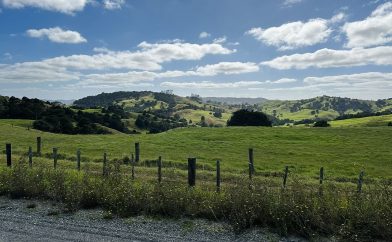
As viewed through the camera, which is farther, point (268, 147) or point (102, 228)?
point (268, 147)

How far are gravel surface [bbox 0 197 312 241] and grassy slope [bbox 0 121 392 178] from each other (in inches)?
906

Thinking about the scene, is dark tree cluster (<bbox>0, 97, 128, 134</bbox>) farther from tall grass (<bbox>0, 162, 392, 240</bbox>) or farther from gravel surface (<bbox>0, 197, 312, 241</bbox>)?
gravel surface (<bbox>0, 197, 312, 241</bbox>)

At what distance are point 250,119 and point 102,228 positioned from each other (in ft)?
322

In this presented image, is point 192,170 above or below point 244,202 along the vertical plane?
above

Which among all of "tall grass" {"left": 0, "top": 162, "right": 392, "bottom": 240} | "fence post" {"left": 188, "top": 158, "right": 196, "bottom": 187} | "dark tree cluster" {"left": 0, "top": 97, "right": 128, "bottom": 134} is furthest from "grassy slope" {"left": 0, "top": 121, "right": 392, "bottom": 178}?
"dark tree cluster" {"left": 0, "top": 97, "right": 128, "bottom": 134}

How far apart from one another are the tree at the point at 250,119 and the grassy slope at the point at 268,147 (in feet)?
121

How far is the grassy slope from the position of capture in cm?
4065

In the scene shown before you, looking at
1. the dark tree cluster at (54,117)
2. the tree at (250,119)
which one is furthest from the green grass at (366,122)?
the dark tree cluster at (54,117)

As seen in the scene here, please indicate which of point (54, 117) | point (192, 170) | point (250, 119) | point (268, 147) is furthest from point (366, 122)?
point (192, 170)

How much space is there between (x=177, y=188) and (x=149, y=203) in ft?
3.68

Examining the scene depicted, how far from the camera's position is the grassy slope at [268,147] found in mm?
40650

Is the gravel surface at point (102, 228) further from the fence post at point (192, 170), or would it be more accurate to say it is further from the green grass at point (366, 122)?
the green grass at point (366, 122)

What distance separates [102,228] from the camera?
11.5 meters

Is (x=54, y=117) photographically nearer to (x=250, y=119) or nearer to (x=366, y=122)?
Result: (x=250, y=119)
